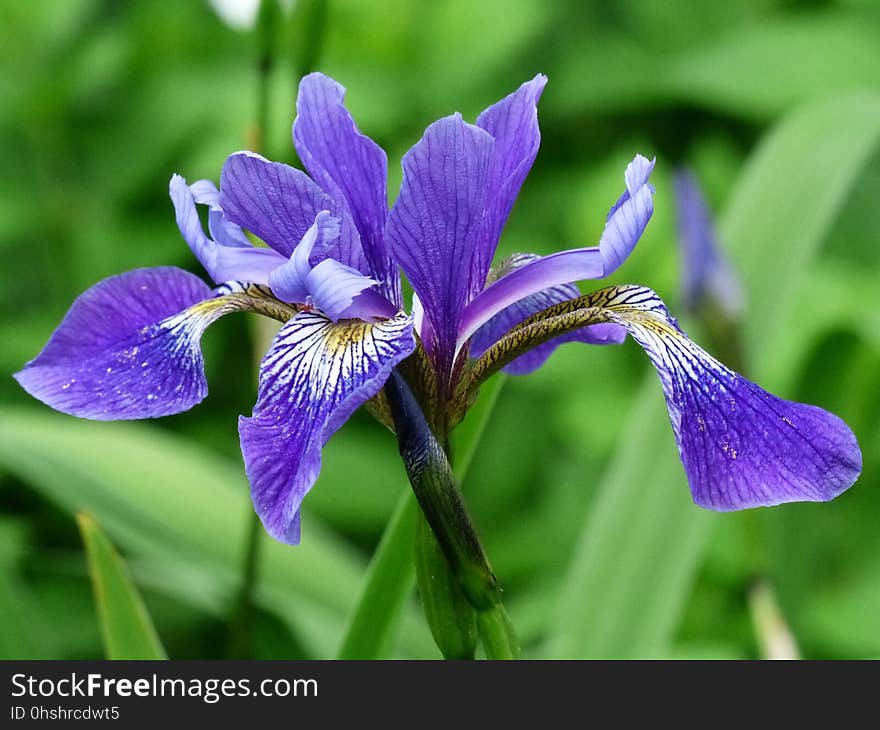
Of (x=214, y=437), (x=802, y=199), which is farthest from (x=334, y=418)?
(x=214, y=437)

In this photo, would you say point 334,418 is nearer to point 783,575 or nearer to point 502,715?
point 502,715

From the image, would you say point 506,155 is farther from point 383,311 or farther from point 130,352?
point 130,352

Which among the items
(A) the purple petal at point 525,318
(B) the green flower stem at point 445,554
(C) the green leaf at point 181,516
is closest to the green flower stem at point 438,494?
(B) the green flower stem at point 445,554

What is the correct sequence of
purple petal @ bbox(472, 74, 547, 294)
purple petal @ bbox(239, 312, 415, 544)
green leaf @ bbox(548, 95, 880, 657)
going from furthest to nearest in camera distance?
1. green leaf @ bbox(548, 95, 880, 657)
2. purple petal @ bbox(472, 74, 547, 294)
3. purple petal @ bbox(239, 312, 415, 544)

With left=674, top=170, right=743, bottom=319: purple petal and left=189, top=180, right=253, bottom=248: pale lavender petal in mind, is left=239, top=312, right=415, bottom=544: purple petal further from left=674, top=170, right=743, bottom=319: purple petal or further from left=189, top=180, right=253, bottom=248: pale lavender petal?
left=674, top=170, right=743, bottom=319: purple petal

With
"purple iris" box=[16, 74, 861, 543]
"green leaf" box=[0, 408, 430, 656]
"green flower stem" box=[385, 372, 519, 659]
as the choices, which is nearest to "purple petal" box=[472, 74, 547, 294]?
"purple iris" box=[16, 74, 861, 543]

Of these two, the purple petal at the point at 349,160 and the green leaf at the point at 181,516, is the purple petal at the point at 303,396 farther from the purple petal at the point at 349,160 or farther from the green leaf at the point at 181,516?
the green leaf at the point at 181,516
